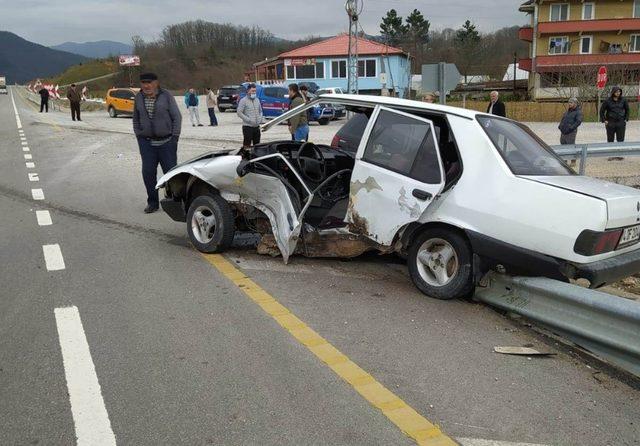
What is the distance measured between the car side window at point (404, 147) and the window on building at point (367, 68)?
5367 centimetres

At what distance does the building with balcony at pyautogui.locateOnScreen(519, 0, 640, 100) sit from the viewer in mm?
50750

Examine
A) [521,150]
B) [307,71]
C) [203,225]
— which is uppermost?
[307,71]

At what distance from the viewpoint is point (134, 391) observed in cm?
331

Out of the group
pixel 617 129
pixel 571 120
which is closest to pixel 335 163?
pixel 571 120

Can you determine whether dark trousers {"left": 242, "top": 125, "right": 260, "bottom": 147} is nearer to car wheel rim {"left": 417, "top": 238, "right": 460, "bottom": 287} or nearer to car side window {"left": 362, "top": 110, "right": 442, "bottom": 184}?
car side window {"left": 362, "top": 110, "right": 442, "bottom": 184}

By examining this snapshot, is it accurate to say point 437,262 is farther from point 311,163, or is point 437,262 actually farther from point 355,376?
point 311,163

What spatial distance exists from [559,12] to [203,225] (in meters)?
55.3

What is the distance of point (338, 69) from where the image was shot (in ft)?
188

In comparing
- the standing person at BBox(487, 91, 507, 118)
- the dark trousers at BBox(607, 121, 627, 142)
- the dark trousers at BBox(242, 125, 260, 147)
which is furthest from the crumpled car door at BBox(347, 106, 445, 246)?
the dark trousers at BBox(607, 121, 627, 142)

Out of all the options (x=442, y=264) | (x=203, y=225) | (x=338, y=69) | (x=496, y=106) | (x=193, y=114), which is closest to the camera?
(x=442, y=264)

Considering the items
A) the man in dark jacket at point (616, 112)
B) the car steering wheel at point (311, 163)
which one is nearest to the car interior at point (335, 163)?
the car steering wheel at point (311, 163)

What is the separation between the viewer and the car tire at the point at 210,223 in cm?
595

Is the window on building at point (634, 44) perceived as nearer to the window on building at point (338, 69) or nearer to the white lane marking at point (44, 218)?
the window on building at point (338, 69)

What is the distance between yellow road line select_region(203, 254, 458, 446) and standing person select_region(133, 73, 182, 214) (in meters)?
3.52
